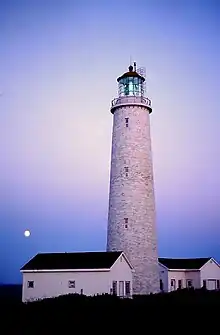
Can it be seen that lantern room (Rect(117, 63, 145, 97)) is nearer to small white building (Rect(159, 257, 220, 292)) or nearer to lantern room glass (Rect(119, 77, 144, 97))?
lantern room glass (Rect(119, 77, 144, 97))

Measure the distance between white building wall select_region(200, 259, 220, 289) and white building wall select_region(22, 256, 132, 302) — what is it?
856cm

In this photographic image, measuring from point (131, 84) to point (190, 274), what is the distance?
13827 mm

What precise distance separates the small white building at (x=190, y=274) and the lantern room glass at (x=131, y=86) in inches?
465

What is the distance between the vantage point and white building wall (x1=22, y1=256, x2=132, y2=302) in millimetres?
28188

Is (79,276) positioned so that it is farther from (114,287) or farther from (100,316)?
(100,316)

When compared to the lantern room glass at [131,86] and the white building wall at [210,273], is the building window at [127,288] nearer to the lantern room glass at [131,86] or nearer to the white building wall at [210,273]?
the white building wall at [210,273]

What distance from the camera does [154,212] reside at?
107ft

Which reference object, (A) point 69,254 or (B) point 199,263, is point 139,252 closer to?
(A) point 69,254

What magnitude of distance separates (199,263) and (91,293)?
11429 mm

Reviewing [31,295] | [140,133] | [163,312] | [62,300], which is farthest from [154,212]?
[163,312]

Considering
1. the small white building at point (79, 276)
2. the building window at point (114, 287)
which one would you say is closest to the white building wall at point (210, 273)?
the small white building at point (79, 276)

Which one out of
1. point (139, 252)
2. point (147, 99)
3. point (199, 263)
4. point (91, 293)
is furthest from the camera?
point (199, 263)

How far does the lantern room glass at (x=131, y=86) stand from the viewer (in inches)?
1321

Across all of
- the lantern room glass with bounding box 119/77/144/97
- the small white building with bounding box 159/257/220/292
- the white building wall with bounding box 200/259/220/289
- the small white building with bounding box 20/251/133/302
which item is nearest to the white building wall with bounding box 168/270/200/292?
the small white building with bounding box 159/257/220/292
